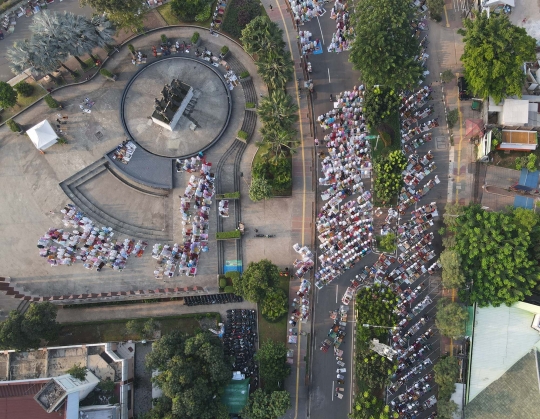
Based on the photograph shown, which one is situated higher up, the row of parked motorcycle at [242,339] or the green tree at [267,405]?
the row of parked motorcycle at [242,339]

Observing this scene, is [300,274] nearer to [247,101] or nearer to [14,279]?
[247,101]

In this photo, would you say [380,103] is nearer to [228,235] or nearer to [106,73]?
[228,235]

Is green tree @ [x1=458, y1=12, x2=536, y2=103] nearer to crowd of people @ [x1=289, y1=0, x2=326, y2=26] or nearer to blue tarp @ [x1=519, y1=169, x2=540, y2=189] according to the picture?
blue tarp @ [x1=519, y1=169, x2=540, y2=189]

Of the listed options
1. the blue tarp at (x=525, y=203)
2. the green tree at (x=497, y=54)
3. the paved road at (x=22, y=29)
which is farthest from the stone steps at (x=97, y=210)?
the blue tarp at (x=525, y=203)

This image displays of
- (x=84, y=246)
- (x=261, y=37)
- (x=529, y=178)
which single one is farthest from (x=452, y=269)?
(x=84, y=246)

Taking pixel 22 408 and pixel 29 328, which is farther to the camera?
pixel 29 328

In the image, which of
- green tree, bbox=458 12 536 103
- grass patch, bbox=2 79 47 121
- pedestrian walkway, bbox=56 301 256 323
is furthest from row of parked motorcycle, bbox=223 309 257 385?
green tree, bbox=458 12 536 103

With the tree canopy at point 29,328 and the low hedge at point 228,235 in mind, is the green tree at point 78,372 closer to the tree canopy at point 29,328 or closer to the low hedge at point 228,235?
the tree canopy at point 29,328
